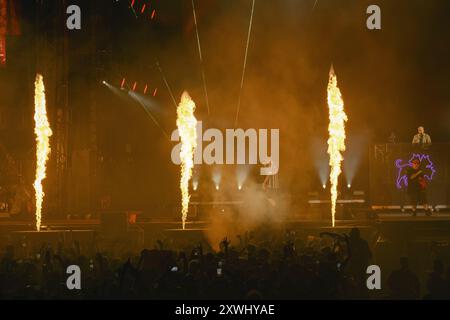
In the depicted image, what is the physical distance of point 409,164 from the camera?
20.7 meters

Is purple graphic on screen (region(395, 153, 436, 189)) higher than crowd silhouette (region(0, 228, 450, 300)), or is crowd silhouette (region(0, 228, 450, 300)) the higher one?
purple graphic on screen (region(395, 153, 436, 189))

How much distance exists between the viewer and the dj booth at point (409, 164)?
67.9 ft

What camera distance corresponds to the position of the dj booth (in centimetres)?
2069

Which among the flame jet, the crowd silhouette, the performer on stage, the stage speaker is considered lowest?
the crowd silhouette

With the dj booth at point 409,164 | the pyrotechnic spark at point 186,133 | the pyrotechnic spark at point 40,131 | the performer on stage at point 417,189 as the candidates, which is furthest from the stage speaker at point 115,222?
the dj booth at point 409,164

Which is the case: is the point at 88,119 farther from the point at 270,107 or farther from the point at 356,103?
the point at 356,103

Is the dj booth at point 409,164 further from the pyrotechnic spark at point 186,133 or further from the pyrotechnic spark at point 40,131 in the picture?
the pyrotechnic spark at point 40,131

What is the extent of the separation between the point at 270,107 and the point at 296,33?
2.80m

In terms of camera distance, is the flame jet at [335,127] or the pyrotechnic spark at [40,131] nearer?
the pyrotechnic spark at [40,131]

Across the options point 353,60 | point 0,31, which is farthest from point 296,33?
point 0,31

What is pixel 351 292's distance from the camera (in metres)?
7.31

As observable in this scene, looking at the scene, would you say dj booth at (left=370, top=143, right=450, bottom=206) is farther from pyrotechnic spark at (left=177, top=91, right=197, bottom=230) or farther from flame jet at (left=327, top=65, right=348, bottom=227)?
pyrotechnic spark at (left=177, top=91, right=197, bottom=230)

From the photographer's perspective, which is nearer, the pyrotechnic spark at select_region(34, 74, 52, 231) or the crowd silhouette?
the crowd silhouette

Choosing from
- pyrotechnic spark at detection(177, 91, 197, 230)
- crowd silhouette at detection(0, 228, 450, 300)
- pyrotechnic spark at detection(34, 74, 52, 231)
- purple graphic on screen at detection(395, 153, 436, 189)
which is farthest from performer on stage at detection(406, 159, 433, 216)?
crowd silhouette at detection(0, 228, 450, 300)
